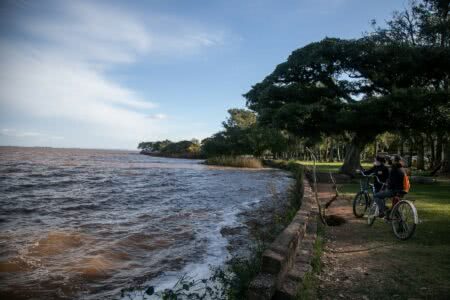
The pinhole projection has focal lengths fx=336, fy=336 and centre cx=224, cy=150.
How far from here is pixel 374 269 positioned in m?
6.07

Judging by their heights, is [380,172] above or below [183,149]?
below

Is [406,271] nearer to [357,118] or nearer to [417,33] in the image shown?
[357,118]

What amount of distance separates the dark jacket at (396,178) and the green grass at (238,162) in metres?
42.2

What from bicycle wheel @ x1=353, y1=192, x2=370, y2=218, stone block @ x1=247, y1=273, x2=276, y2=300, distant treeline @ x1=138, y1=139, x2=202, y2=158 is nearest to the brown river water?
stone block @ x1=247, y1=273, x2=276, y2=300

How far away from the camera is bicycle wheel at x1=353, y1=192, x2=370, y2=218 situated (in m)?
10.7

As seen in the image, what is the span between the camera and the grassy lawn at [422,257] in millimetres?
5207

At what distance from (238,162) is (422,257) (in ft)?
152

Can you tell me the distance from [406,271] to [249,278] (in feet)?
9.58

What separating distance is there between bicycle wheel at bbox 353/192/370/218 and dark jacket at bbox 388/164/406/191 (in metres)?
2.06

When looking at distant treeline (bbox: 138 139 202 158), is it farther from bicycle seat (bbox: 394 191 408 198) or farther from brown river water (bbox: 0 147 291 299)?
bicycle seat (bbox: 394 191 408 198)

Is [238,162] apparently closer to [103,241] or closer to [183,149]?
[103,241]

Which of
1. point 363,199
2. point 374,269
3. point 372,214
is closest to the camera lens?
point 374,269

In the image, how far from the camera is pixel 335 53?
2377cm

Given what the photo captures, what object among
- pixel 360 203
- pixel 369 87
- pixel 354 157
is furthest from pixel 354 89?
pixel 360 203
